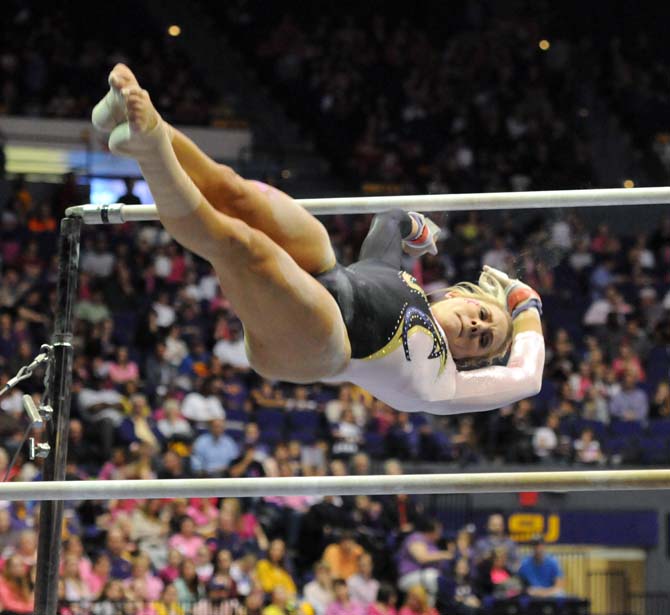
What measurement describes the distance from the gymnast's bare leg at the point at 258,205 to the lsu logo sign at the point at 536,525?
21.5 feet

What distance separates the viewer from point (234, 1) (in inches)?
669

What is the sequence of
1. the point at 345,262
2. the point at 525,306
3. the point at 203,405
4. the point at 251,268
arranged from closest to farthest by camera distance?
the point at 251,268 → the point at 525,306 → the point at 203,405 → the point at 345,262

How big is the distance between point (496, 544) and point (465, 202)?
5132 mm

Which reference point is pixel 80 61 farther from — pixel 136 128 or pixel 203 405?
pixel 136 128

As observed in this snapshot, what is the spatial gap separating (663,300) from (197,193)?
378 inches

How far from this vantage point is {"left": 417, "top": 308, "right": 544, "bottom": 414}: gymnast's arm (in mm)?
3900

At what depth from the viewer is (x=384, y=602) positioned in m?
7.95

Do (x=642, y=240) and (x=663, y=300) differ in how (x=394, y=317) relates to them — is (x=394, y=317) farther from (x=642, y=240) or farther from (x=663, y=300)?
(x=642, y=240)

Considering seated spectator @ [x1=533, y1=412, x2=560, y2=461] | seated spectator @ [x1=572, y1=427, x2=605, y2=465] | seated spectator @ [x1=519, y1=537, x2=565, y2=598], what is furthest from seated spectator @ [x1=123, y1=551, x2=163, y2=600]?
seated spectator @ [x1=572, y1=427, x2=605, y2=465]

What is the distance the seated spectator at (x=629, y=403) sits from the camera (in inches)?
420

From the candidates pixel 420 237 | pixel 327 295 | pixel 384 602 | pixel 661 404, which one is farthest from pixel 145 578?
pixel 661 404

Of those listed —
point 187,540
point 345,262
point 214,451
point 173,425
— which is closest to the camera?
point 187,540

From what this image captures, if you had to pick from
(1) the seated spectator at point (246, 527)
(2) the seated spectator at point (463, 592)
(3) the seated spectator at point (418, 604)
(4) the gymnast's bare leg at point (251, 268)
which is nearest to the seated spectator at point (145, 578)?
(1) the seated spectator at point (246, 527)

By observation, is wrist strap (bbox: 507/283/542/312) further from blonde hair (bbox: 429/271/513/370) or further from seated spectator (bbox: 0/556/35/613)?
seated spectator (bbox: 0/556/35/613)
